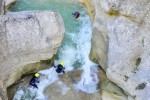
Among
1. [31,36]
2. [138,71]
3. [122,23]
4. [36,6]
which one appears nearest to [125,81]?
[138,71]

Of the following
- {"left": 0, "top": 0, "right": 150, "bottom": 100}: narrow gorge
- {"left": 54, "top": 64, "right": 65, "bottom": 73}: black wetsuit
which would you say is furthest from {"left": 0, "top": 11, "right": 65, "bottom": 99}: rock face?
{"left": 54, "top": 64, "right": 65, "bottom": 73}: black wetsuit

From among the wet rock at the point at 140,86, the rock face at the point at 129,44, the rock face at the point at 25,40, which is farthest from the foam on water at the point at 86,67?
the wet rock at the point at 140,86

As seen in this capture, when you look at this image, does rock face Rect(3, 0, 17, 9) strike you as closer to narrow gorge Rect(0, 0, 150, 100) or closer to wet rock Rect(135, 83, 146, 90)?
narrow gorge Rect(0, 0, 150, 100)

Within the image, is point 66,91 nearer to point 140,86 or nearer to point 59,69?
point 59,69

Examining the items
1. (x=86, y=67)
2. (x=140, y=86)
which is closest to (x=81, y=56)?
(x=86, y=67)

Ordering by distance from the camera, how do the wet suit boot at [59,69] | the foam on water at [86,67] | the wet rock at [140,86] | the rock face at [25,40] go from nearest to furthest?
the wet rock at [140,86] → the rock face at [25,40] → the foam on water at [86,67] → the wet suit boot at [59,69]

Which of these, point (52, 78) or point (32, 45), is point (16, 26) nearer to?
point (32, 45)

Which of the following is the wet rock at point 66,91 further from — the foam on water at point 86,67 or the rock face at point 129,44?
the rock face at point 129,44
